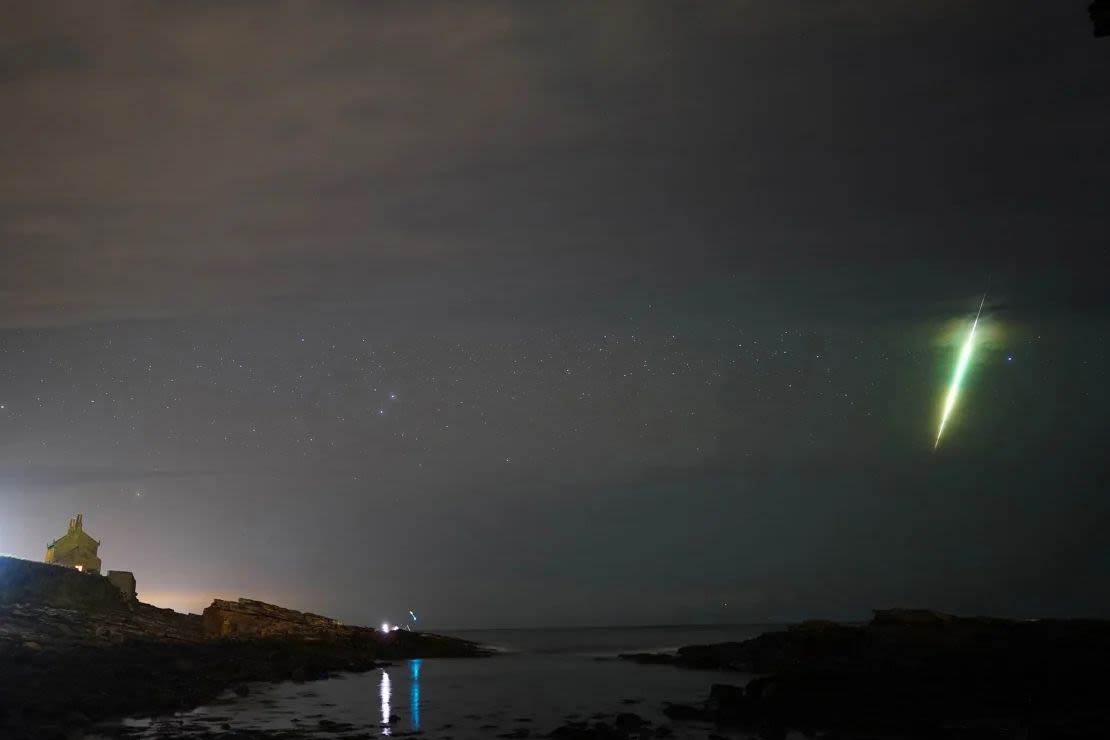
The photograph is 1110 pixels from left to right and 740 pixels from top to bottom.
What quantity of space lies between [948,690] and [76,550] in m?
83.2

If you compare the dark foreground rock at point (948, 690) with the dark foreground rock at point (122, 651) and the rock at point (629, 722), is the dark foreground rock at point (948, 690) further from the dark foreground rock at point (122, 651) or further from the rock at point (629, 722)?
the dark foreground rock at point (122, 651)

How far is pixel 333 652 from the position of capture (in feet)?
265

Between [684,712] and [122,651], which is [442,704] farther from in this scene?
[122,651]

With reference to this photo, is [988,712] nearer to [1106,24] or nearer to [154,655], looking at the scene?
[1106,24]

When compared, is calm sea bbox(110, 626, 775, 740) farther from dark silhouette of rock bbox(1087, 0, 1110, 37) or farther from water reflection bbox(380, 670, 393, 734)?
dark silhouette of rock bbox(1087, 0, 1110, 37)

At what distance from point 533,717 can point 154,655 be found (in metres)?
26.6

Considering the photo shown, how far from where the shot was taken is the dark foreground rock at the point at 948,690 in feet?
101

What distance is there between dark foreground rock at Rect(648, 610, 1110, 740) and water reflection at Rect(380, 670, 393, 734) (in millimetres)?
12668

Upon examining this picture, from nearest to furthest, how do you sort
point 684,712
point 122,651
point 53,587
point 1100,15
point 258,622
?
1. point 1100,15
2. point 684,712
3. point 122,651
4. point 53,587
5. point 258,622

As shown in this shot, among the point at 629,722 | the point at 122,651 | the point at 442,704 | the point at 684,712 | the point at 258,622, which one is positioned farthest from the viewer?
the point at 258,622

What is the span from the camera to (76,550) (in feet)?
281

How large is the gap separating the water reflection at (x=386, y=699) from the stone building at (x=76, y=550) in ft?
125

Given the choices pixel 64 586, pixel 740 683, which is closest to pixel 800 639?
pixel 740 683

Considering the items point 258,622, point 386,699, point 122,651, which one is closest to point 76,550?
point 258,622
